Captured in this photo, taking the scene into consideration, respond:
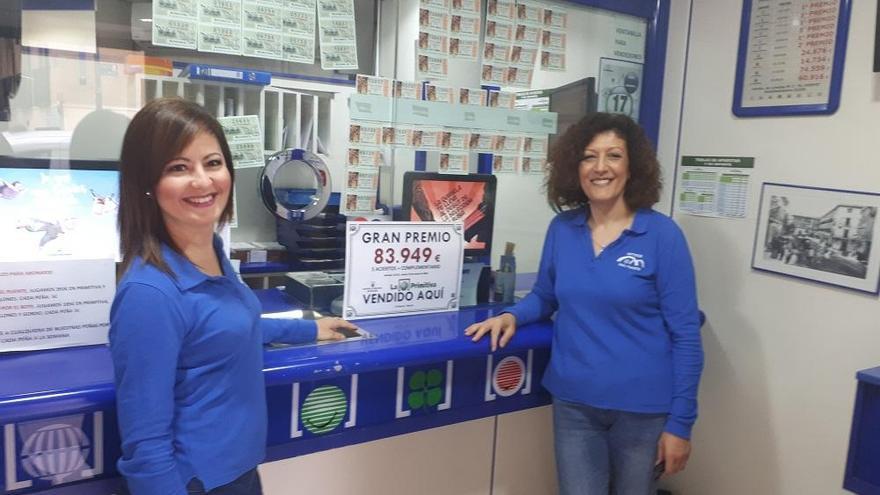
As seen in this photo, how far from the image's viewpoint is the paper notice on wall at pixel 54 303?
1243mm

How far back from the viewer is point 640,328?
155 centimetres

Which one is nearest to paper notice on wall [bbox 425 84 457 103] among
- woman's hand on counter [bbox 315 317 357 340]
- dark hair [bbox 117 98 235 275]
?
woman's hand on counter [bbox 315 317 357 340]

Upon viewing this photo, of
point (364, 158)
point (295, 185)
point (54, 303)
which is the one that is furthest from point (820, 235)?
point (54, 303)

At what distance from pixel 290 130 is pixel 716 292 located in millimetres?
1731

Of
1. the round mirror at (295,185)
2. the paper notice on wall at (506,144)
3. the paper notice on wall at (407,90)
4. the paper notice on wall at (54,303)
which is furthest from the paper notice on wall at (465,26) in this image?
the paper notice on wall at (54,303)

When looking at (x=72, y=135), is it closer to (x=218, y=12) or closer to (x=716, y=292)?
(x=218, y=12)

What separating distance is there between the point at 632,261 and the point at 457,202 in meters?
0.62

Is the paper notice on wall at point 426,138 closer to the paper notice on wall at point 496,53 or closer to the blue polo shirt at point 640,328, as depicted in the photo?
the paper notice on wall at point 496,53

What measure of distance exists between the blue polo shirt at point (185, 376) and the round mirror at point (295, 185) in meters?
1.32

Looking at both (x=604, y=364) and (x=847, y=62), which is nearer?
(x=604, y=364)

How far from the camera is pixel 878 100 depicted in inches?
69.1

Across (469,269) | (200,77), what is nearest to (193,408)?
(469,269)

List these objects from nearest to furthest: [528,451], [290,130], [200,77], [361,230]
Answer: [361,230] → [528,451] → [200,77] → [290,130]

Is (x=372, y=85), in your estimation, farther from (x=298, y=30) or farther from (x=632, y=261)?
(x=632, y=261)
